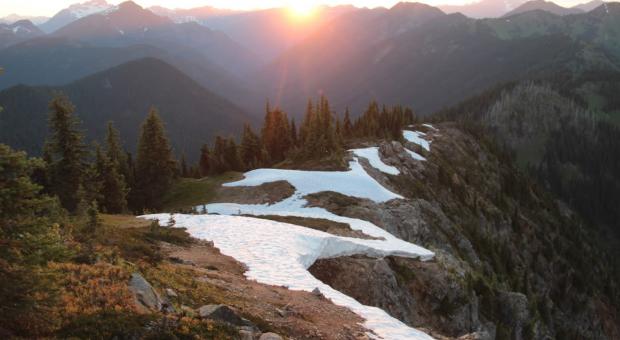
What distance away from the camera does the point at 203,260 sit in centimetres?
1998

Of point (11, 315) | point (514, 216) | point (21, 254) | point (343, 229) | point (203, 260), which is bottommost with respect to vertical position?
point (514, 216)

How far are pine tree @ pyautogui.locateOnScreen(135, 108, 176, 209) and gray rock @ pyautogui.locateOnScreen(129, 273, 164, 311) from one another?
40794 millimetres

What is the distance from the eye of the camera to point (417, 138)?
96750 millimetres

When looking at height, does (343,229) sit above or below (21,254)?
below

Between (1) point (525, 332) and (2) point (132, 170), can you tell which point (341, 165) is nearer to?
(1) point (525, 332)

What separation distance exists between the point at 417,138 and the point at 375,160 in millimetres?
38463

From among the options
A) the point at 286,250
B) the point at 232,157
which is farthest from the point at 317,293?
the point at 232,157

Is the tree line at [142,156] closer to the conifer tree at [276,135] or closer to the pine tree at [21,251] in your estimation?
the conifer tree at [276,135]

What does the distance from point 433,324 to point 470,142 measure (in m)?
100

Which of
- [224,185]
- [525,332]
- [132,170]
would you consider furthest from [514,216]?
[132,170]

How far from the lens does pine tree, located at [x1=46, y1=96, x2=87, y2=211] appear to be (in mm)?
38812

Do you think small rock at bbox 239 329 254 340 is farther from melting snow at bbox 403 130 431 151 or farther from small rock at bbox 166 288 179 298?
melting snow at bbox 403 130 431 151

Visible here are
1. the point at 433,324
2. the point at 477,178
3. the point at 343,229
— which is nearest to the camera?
the point at 433,324

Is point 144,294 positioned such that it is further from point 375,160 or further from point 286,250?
point 375,160
